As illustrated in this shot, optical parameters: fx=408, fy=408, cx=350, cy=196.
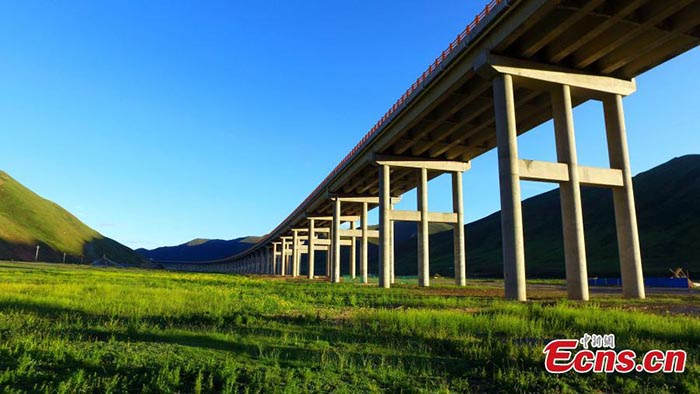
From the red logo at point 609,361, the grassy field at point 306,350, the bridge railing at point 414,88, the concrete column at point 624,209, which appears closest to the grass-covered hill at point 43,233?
the bridge railing at point 414,88

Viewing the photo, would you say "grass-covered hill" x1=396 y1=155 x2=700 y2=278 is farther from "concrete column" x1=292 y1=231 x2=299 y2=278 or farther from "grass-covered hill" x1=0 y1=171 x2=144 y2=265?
"grass-covered hill" x1=0 y1=171 x2=144 y2=265

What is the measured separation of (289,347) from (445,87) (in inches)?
847

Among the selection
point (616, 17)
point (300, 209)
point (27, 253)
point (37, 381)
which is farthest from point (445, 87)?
point (27, 253)

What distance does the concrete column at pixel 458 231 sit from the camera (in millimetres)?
37125

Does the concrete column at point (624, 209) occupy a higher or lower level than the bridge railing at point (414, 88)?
lower

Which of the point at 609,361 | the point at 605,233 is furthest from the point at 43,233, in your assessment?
the point at 605,233

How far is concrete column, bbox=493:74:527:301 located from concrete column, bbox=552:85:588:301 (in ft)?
8.57

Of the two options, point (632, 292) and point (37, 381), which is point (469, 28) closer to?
point (632, 292)

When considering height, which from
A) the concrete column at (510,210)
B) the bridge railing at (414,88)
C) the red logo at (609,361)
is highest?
the bridge railing at (414,88)

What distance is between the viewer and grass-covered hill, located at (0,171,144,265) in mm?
106000

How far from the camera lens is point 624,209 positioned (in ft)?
72.6

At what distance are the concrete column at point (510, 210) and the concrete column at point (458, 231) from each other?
650 inches

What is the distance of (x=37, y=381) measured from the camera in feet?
18.9

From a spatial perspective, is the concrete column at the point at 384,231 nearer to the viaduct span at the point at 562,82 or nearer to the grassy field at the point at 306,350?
the viaduct span at the point at 562,82
